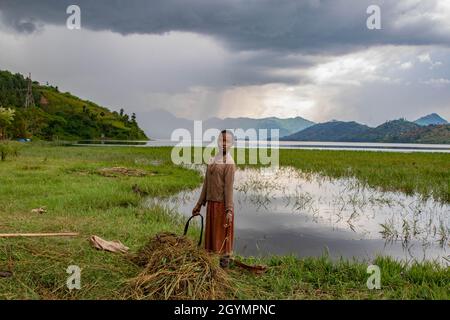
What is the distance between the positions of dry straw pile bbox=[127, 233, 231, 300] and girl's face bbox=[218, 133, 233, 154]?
1.31 metres

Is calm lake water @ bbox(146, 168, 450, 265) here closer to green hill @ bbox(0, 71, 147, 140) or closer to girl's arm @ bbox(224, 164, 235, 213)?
girl's arm @ bbox(224, 164, 235, 213)

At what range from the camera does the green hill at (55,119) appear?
72.1m

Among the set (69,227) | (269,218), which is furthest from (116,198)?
(269,218)

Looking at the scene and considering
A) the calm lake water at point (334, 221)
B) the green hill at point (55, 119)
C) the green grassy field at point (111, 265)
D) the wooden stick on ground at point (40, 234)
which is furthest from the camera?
the green hill at point (55, 119)

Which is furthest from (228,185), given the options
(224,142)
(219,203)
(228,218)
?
(224,142)

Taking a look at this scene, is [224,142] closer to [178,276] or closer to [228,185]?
[228,185]

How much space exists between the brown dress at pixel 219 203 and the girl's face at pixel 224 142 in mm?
211

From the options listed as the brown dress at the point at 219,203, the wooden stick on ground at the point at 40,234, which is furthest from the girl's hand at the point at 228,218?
the wooden stick on ground at the point at 40,234

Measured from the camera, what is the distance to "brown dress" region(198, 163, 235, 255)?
544cm

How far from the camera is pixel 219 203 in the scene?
5.56 metres

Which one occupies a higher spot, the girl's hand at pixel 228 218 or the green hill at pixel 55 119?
the green hill at pixel 55 119

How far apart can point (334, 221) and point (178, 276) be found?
640 centimetres

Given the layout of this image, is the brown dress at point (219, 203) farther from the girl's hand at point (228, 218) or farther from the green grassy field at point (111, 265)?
the green grassy field at point (111, 265)
